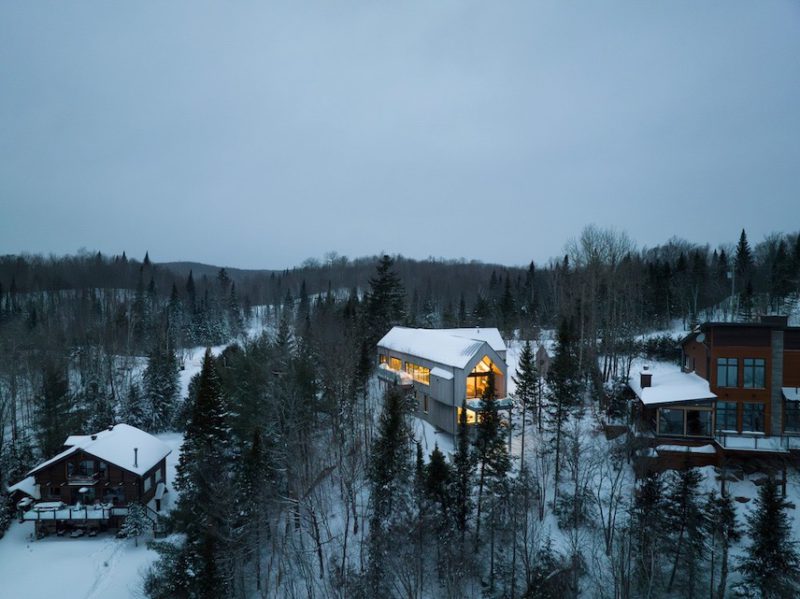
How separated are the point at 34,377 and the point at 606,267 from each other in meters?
49.8

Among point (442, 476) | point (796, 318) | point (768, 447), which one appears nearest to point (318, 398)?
point (442, 476)

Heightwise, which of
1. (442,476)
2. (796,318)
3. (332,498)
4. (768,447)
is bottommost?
(332,498)

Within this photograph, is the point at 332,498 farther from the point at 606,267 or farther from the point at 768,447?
the point at 606,267

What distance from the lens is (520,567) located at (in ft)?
70.2

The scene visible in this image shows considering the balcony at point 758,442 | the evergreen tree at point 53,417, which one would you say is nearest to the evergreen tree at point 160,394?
the evergreen tree at point 53,417

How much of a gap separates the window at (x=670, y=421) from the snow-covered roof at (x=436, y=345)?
10.1m

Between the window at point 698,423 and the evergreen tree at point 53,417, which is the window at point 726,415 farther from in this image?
the evergreen tree at point 53,417

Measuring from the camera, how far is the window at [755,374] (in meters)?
23.7

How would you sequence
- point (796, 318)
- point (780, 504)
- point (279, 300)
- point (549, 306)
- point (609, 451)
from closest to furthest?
point (780, 504) → point (609, 451) → point (796, 318) → point (549, 306) → point (279, 300)

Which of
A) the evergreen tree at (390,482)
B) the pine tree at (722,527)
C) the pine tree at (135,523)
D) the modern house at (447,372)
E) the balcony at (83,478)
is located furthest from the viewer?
the modern house at (447,372)

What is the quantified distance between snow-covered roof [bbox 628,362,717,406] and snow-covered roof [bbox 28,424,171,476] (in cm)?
2992

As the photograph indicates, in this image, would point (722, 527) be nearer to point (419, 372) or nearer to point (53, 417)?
point (419, 372)

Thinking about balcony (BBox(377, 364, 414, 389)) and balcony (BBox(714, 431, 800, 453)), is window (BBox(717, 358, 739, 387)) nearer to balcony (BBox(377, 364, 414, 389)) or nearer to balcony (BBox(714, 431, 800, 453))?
balcony (BBox(714, 431, 800, 453))

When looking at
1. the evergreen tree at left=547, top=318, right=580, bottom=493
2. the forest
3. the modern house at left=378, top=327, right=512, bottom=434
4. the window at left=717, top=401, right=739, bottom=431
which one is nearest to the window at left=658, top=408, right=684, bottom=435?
the window at left=717, top=401, right=739, bottom=431
